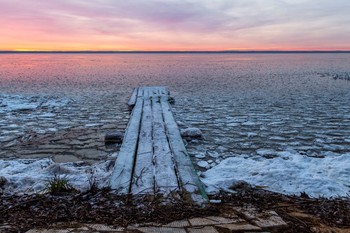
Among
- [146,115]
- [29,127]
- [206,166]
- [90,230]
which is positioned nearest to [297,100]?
[146,115]

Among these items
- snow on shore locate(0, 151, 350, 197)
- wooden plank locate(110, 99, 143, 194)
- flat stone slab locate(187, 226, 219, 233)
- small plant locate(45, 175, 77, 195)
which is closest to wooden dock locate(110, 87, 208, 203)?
wooden plank locate(110, 99, 143, 194)

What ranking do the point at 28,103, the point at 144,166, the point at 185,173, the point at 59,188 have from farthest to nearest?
the point at 28,103 < the point at 144,166 < the point at 185,173 < the point at 59,188

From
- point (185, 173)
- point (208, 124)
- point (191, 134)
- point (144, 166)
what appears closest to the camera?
point (185, 173)

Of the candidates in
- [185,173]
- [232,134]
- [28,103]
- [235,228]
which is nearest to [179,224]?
[235,228]

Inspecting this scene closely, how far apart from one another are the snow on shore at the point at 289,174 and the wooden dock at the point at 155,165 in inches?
21.6

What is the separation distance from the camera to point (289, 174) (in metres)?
6.07

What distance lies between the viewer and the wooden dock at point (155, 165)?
189 inches

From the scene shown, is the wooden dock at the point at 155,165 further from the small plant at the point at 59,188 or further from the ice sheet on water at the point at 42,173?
the small plant at the point at 59,188

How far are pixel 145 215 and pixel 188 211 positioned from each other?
559mm


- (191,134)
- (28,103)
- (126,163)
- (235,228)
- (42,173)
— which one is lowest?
(28,103)

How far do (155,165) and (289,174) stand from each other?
260 cm

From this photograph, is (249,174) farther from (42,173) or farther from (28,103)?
(28,103)

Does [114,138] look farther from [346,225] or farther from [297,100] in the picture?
[297,100]

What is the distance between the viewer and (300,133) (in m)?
9.65
